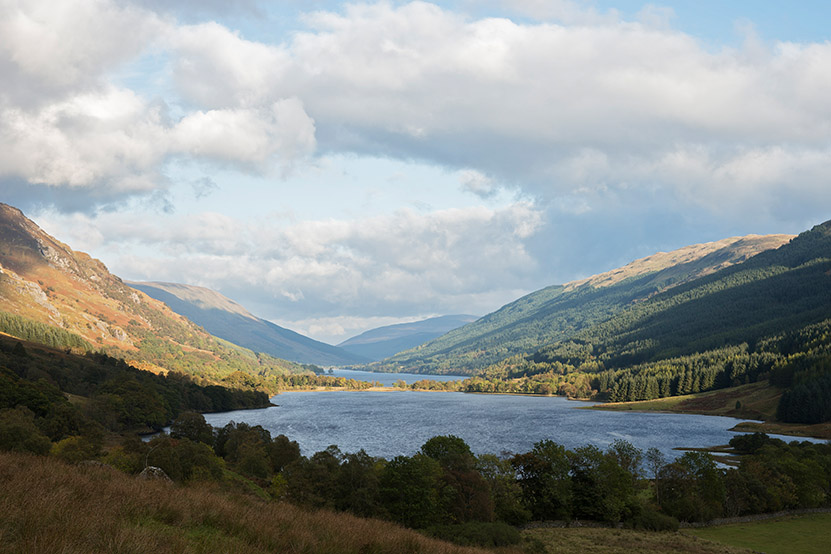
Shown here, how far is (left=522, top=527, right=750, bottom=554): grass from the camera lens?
5481 cm

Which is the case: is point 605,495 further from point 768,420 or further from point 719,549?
point 768,420

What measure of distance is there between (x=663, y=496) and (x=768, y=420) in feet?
473

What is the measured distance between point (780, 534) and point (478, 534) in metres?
46.2

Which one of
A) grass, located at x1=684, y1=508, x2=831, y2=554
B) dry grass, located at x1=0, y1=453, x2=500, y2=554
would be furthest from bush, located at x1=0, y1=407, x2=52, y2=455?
grass, located at x1=684, y1=508, x2=831, y2=554

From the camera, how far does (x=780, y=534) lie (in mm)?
69500

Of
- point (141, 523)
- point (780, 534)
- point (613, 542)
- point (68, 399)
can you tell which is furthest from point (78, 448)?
point (780, 534)

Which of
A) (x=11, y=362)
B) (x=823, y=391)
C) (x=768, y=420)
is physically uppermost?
(x=11, y=362)

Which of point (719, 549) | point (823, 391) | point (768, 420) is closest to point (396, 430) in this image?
point (719, 549)

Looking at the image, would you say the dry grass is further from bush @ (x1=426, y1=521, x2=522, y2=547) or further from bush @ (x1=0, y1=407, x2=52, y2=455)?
bush @ (x1=0, y1=407, x2=52, y2=455)

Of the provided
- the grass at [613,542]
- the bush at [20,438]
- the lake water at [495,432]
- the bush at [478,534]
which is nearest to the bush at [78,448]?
the bush at [20,438]

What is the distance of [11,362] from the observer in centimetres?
15000

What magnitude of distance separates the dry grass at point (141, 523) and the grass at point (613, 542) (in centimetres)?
3983

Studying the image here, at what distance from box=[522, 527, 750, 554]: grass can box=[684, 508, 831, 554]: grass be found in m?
5.44

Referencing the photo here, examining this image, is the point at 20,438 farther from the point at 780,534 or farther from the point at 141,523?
the point at 780,534
